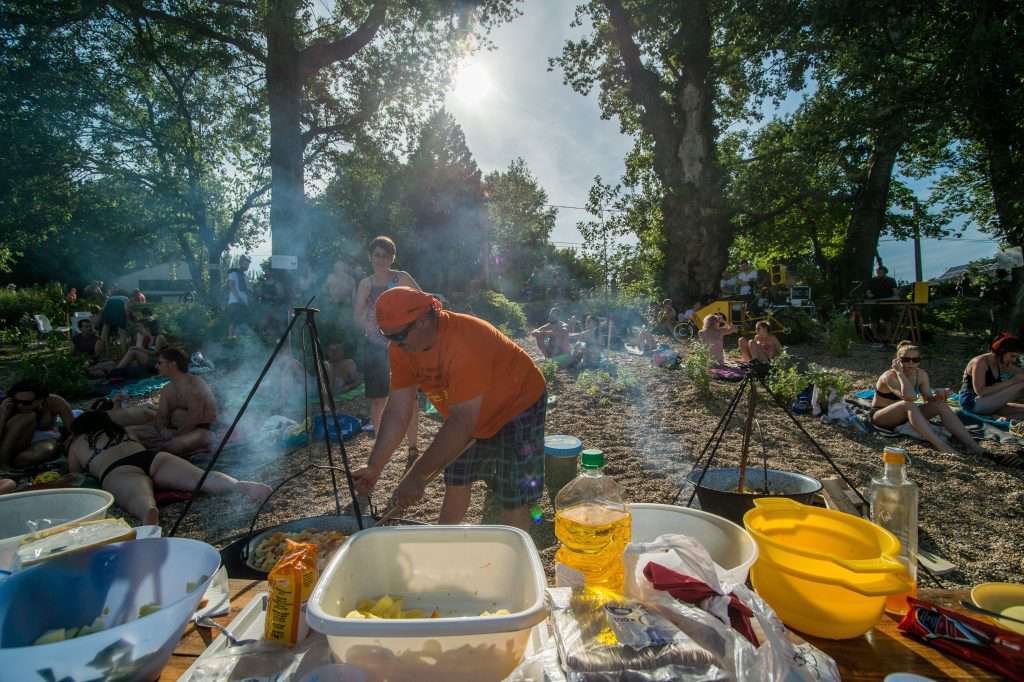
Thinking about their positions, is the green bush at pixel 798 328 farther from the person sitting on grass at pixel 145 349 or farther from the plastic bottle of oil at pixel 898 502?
the person sitting on grass at pixel 145 349

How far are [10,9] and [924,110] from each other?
52.3 ft

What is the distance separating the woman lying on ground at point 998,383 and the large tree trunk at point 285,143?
964cm

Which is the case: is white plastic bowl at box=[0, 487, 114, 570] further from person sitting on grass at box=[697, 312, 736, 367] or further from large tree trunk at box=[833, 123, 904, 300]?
large tree trunk at box=[833, 123, 904, 300]

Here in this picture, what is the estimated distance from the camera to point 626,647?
0.98 meters

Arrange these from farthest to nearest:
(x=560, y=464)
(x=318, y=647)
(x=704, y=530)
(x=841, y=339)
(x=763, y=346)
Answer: (x=841, y=339) < (x=763, y=346) < (x=560, y=464) < (x=704, y=530) < (x=318, y=647)

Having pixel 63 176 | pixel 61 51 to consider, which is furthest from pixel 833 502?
pixel 63 176

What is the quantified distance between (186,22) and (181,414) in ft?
24.7

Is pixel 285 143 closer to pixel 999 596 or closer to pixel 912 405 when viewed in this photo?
pixel 912 405

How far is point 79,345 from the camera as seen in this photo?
1125cm

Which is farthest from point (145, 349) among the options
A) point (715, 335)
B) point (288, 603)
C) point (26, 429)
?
point (715, 335)

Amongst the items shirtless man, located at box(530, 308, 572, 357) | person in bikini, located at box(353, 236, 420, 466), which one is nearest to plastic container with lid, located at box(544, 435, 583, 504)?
person in bikini, located at box(353, 236, 420, 466)

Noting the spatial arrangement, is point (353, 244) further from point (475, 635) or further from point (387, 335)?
point (475, 635)

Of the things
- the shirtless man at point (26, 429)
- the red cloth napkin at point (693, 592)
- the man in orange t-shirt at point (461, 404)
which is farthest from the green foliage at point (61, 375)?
the red cloth napkin at point (693, 592)

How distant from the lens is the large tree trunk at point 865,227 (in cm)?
1537
